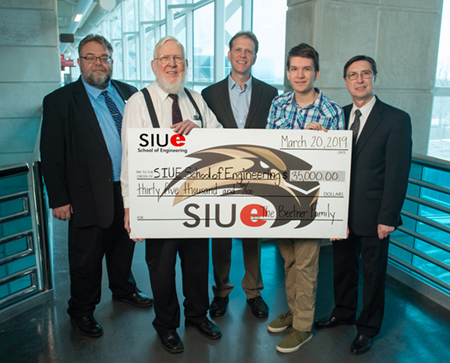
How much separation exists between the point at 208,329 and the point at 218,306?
1.03 feet

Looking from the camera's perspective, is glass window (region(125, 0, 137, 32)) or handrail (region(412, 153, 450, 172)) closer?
handrail (region(412, 153, 450, 172))

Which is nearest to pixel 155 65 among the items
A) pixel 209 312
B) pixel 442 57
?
pixel 209 312

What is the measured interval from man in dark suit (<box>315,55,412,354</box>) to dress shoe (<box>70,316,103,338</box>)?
1679 millimetres

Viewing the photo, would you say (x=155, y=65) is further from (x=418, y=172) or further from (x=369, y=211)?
(x=418, y=172)

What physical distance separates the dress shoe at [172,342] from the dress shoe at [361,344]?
3.57 ft

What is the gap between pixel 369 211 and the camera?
2266 mm

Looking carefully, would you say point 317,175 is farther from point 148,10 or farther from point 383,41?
point 148,10

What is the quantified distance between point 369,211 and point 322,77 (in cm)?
182

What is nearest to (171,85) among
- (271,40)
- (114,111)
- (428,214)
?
(114,111)

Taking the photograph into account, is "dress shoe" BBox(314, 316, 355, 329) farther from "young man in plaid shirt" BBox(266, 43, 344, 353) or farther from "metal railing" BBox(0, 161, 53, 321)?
"metal railing" BBox(0, 161, 53, 321)

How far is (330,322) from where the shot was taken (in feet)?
8.68

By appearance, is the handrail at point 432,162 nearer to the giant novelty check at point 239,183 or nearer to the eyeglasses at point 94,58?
the giant novelty check at point 239,183

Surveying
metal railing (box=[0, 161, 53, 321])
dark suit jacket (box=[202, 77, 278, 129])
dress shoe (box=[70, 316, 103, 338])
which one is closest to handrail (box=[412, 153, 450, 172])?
dark suit jacket (box=[202, 77, 278, 129])

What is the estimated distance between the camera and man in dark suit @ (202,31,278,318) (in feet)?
8.75
